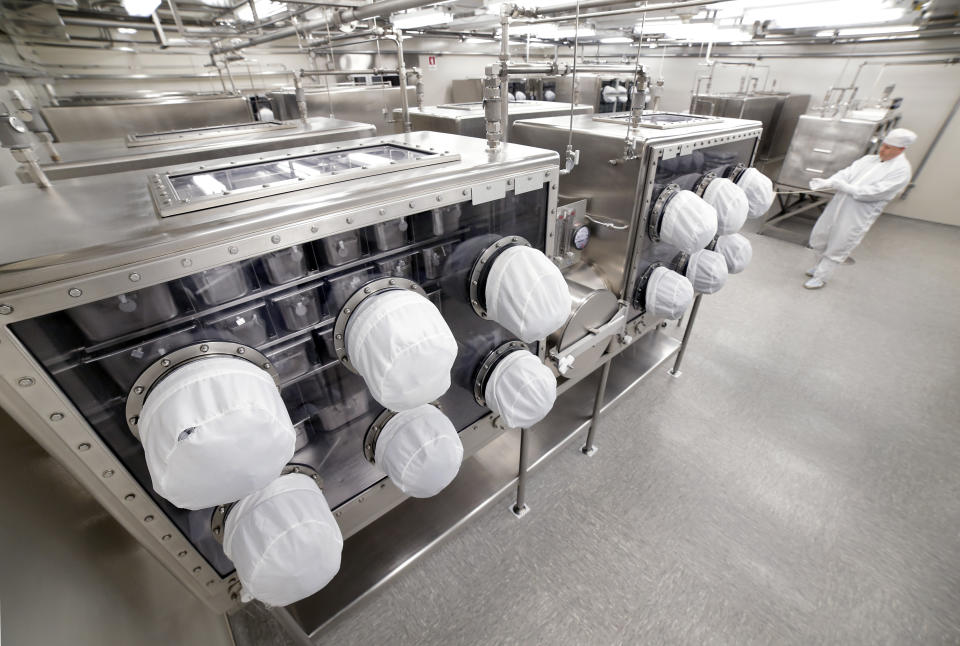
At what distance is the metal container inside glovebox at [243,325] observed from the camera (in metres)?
0.66

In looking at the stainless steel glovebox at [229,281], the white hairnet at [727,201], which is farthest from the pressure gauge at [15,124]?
the white hairnet at [727,201]

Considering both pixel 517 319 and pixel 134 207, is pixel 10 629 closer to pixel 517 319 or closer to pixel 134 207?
pixel 134 207

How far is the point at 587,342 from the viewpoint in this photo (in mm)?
1342

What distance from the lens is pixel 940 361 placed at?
2.36m

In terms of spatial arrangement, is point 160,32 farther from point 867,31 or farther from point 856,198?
point 867,31

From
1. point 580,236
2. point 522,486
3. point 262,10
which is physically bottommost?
point 522,486

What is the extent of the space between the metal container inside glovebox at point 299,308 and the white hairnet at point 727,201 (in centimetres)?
146

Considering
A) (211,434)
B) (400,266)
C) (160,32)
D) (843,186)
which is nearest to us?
(211,434)

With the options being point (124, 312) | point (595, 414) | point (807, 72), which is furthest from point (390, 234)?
point (807, 72)

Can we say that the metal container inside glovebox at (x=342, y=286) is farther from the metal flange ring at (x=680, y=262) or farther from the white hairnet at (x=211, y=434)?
the metal flange ring at (x=680, y=262)

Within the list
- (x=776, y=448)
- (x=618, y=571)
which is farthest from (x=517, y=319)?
(x=776, y=448)

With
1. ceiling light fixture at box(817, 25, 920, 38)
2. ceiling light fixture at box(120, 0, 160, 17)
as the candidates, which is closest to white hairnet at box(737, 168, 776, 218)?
ceiling light fixture at box(120, 0, 160, 17)

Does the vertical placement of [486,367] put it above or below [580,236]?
below

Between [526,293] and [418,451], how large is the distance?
410mm
